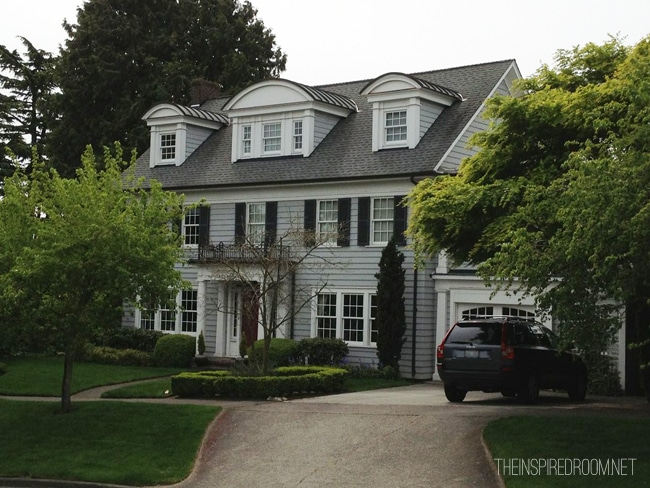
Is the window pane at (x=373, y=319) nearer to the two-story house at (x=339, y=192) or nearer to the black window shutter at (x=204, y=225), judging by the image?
the two-story house at (x=339, y=192)

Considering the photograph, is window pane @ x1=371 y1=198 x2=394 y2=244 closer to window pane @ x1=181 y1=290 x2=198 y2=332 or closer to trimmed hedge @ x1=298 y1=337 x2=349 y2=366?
trimmed hedge @ x1=298 y1=337 x2=349 y2=366

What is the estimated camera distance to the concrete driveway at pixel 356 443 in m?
14.2

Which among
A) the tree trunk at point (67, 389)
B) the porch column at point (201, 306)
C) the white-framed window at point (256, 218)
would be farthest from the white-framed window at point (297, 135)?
the tree trunk at point (67, 389)

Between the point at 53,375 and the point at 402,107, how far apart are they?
12.6m

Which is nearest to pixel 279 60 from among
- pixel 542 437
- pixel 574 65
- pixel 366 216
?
pixel 366 216

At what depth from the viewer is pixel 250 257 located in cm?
2986

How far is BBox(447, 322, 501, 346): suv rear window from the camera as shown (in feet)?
64.5

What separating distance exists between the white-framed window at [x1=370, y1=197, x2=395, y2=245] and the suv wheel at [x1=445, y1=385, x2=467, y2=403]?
8.18 meters

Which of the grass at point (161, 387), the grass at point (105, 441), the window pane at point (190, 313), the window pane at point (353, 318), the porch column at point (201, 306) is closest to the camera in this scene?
the grass at point (105, 441)

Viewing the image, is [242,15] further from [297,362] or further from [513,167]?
[513,167]

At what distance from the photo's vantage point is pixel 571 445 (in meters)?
14.7

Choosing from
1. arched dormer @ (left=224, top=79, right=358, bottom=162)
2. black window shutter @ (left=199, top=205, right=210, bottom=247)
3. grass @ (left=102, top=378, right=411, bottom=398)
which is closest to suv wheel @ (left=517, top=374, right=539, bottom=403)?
grass @ (left=102, top=378, right=411, bottom=398)

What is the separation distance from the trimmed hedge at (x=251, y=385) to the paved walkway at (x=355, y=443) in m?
0.84

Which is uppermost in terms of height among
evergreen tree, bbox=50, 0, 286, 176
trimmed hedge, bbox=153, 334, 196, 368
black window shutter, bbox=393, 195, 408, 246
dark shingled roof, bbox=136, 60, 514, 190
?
evergreen tree, bbox=50, 0, 286, 176
